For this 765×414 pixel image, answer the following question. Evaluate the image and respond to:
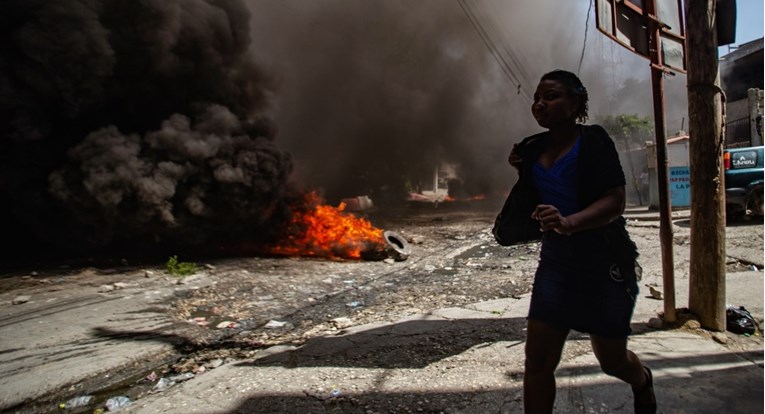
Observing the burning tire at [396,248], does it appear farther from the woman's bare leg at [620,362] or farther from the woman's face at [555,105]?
the woman's face at [555,105]

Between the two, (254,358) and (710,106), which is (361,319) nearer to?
(254,358)

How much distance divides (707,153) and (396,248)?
4924 millimetres

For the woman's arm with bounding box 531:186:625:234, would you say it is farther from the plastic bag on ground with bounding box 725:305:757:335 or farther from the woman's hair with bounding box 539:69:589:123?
the plastic bag on ground with bounding box 725:305:757:335

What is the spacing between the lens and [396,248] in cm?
709

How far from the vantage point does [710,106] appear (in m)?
2.68

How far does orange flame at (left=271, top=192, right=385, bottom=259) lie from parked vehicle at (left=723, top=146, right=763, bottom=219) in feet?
20.9

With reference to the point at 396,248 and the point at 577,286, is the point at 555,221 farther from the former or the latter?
the point at 396,248

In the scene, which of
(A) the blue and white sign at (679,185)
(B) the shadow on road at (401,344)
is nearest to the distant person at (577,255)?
(B) the shadow on road at (401,344)

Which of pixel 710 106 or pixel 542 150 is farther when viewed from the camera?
pixel 710 106

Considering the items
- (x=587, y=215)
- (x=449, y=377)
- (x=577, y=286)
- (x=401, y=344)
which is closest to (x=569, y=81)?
(x=587, y=215)

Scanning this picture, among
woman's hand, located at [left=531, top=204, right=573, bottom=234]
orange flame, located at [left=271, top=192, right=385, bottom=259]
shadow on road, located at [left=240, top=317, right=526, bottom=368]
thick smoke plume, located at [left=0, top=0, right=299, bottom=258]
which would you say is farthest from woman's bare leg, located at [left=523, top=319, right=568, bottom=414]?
thick smoke plume, located at [left=0, top=0, right=299, bottom=258]

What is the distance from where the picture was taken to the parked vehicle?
7.25 m

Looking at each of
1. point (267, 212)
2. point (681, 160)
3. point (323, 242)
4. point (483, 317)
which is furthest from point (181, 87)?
point (681, 160)

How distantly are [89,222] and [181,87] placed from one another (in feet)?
10.4
